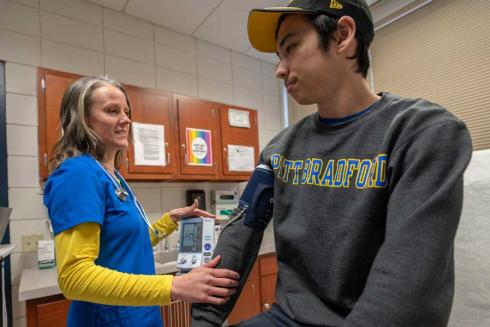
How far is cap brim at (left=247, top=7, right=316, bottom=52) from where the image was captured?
2.40 ft

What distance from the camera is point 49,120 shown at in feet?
5.86

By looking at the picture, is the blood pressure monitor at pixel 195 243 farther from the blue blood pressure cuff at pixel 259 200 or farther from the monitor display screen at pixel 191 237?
the blue blood pressure cuff at pixel 259 200

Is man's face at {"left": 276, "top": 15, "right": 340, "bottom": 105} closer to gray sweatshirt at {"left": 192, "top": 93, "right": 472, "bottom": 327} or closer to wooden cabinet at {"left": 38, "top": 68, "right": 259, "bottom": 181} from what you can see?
gray sweatshirt at {"left": 192, "top": 93, "right": 472, "bottom": 327}

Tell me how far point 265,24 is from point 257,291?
2.00 m

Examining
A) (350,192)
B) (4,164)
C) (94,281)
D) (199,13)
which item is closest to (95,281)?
(94,281)

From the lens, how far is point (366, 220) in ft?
2.03

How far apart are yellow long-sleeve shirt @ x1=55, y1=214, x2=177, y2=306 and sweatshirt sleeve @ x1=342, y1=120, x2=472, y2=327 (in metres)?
0.50

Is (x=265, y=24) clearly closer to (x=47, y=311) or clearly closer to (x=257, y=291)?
(x=47, y=311)

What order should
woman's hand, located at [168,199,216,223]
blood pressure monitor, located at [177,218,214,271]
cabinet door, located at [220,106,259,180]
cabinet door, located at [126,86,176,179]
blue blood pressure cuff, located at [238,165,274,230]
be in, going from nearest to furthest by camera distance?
blue blood pressure cuff, located at [238,165,274,230], blood pressure monitor, located at [177,218,214,271], woman's hand, located at [168,199,216,223], cabinet door, located at [126,86,176,179], cabinet door, located at [220,106,259,180]

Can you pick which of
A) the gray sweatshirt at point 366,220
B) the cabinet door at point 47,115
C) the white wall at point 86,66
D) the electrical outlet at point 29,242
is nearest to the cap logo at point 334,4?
the gray sweatshirt at point 366,220

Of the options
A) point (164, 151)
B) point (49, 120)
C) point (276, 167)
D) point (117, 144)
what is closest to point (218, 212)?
point (164, 151)

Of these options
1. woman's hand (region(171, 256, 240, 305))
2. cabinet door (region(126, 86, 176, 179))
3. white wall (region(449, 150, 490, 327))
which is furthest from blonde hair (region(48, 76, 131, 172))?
white wall (region(449, 150, 490, 327))

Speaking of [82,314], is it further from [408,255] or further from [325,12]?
[325,12]

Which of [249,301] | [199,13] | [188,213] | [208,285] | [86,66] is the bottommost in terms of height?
[249,301]
